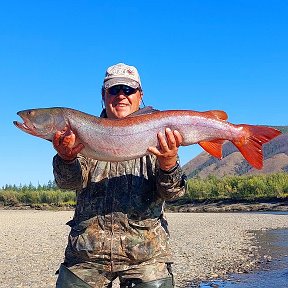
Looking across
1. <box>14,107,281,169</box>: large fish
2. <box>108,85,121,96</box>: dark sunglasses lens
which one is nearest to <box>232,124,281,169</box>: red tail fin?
<box>14,107,281,169</box>: large fish

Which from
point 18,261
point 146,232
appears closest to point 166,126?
point 146,232

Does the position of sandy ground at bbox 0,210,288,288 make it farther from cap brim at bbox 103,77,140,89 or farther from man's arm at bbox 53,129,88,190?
cap brim at bbox 103,77,140,89

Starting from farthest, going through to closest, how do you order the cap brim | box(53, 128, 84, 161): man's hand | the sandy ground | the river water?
the sandy ground < the river water < the cap brim < box(53, 128, 84, 161): man's hand

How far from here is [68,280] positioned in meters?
4.62

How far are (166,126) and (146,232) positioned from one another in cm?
93

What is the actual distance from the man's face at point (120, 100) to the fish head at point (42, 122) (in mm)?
578

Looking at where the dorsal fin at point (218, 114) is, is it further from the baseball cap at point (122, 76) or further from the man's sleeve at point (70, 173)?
the man's sleeve at point (70, 173)

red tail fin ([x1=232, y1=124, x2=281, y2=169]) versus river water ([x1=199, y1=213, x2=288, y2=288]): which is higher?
red tail fin ([x1=232, y1=124, x2=281, y2=169])

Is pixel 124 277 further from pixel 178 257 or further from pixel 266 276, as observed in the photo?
pixel 178 257

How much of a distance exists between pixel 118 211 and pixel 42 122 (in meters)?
1.00

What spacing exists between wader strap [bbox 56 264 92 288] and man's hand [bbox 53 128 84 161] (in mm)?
1004

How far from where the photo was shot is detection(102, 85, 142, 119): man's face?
4844mm

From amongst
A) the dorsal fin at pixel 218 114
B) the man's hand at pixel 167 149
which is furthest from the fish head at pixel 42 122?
the dorsal fin at pixel 218 114

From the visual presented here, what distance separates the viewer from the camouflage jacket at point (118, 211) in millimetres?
4535
